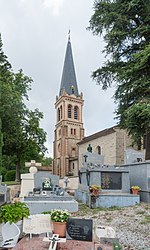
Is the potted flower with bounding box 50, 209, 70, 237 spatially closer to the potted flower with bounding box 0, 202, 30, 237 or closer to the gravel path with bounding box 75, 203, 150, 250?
the potted flower with bounding box 0, 202, 30, 237

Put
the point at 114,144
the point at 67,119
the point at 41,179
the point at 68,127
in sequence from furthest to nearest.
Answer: the point at 67,119 < the point at 68,127 < the point at 114,144 < the point at 41,179

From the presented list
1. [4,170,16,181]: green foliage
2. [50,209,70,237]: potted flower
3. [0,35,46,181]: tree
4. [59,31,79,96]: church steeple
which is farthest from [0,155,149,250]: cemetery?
[59,31,79,96]: church steeple

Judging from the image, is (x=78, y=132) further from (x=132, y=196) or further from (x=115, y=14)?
(x=132, y=196)

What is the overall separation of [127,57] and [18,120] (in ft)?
30.8

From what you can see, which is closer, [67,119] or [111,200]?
[111,200]

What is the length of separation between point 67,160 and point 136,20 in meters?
27.0

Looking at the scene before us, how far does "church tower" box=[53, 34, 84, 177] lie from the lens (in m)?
40.6

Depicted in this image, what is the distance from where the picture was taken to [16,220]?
447cm

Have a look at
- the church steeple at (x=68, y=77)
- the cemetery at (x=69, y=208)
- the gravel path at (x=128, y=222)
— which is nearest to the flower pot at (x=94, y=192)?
the cemetery at (x=69, y=208)

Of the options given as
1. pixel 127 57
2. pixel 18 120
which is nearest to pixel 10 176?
pixel 18 120

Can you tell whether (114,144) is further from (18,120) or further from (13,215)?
(13,215)

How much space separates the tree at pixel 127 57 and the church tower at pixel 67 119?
24.4m

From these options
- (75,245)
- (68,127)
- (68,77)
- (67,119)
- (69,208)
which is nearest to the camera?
(75,245)

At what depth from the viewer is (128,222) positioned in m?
7.12
